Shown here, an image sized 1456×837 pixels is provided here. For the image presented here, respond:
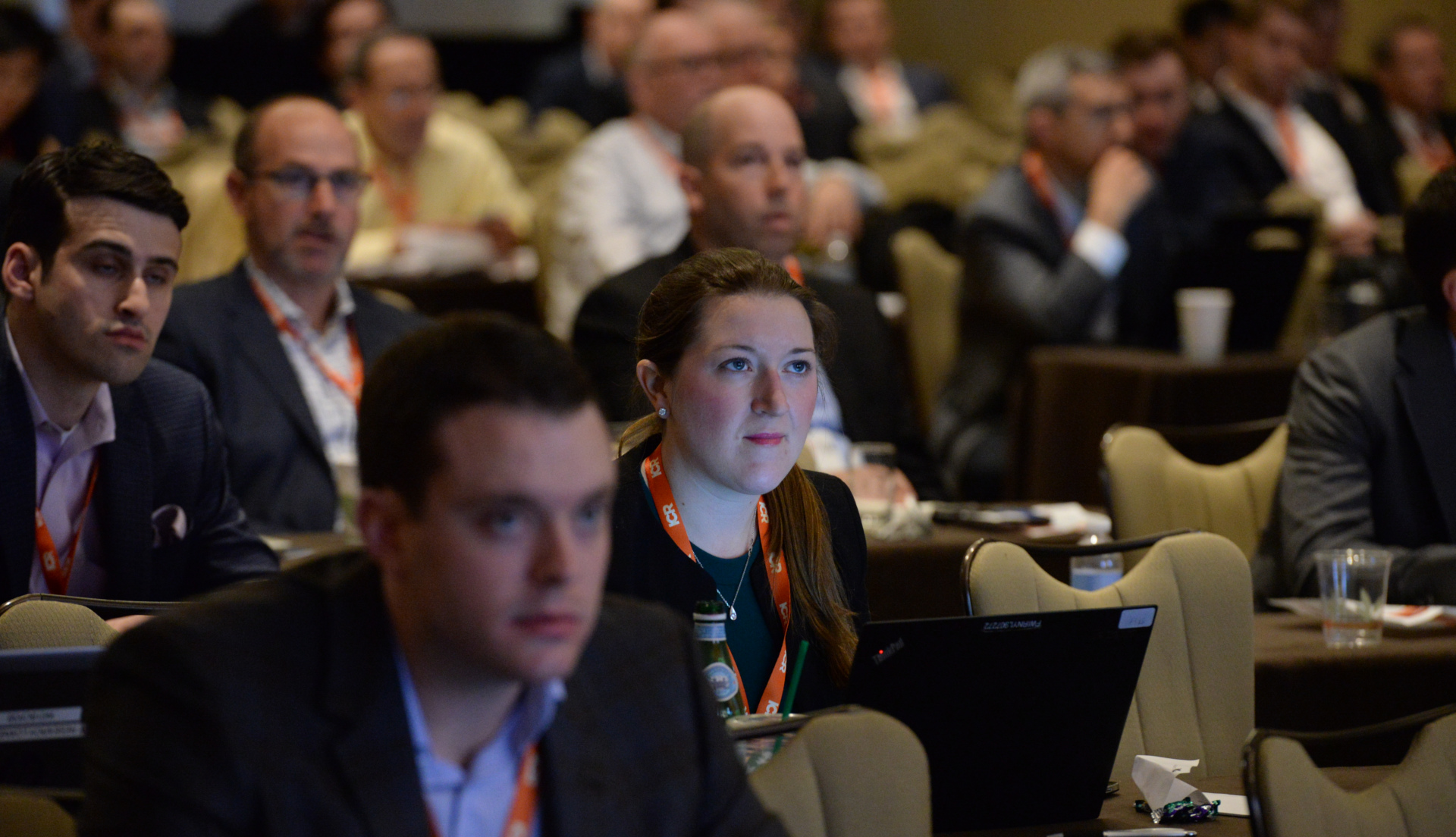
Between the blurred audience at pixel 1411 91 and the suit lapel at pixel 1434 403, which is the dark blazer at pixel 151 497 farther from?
the blurred audience at pixel 1411 91

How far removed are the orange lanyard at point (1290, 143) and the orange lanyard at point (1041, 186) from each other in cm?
220

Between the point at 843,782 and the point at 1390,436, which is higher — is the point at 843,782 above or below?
below

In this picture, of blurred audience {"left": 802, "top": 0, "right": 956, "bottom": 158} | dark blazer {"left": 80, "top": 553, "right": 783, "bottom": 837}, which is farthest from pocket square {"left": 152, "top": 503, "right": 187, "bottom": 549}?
blurred audience {"left": 802, "top": 0, "right": 956, "bottom": 158}

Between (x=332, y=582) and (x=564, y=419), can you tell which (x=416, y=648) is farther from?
(x=564, y=419)

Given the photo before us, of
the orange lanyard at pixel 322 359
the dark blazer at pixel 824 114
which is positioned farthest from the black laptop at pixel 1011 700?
the dark blazer at pixel 824 114

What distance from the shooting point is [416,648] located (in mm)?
1315

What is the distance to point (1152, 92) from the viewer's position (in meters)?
7.39

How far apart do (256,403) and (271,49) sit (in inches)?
200

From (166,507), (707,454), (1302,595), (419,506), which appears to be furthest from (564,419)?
(1302,595)

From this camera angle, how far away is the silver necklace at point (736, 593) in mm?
2125

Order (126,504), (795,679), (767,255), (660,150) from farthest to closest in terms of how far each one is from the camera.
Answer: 1. (660,150)
2. (767,255)
3. (126,504)
4. (795,679)

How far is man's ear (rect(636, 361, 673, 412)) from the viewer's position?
7.33 ft

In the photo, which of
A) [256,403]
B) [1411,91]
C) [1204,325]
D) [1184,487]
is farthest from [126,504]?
[1411,91]

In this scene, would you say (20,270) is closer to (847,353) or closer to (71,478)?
(71,478)
